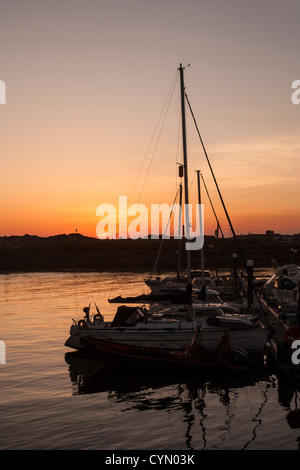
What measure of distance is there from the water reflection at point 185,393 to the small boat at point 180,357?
58 centimetres

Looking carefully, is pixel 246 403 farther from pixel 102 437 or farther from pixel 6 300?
pixel 6 300

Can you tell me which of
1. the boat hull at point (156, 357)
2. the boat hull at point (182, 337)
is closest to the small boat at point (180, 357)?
the boat hull at point (156, 357)

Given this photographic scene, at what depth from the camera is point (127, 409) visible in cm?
2036

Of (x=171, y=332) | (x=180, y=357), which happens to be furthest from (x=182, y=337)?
→ (x=180, y=357)

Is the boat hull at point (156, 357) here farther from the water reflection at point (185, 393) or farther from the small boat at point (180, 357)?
the water reflection at point (185, 393)

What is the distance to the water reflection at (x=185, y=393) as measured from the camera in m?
18.2

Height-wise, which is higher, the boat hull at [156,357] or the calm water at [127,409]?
the boat hull at [156,357]

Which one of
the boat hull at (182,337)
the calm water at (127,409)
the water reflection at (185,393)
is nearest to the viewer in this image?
the calm water at (127,409)

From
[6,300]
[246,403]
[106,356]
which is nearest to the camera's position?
[246,403]

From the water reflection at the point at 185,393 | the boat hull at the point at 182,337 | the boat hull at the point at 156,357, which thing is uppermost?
the boat hull at the point at 182,337

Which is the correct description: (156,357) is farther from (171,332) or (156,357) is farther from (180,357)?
(171,332)

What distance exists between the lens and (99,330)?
91.1 feet
